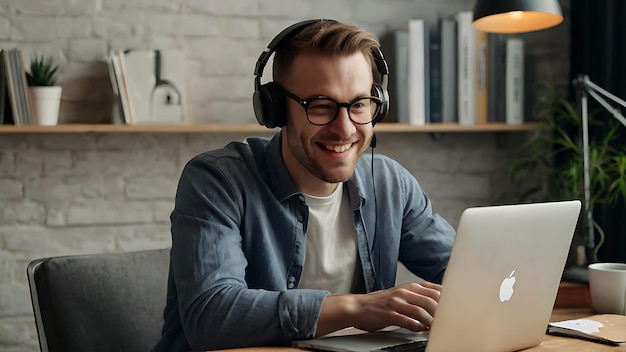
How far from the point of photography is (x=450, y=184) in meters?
3.03

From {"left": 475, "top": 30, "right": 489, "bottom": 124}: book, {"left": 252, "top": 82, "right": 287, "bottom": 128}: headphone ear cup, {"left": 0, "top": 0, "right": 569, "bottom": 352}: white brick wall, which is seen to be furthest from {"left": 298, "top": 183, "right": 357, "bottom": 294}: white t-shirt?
{"left": 475, "top": 30, "right": 489, "bottom": 124}: book

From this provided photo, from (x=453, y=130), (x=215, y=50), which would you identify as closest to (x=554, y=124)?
(x=453, y=130)

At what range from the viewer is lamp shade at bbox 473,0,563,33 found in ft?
6.43

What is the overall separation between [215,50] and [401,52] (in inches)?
24.4

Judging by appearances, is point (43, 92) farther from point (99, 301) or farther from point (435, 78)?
point (435, 78)

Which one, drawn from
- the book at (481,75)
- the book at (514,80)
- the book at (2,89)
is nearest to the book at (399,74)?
the book at (481,75)

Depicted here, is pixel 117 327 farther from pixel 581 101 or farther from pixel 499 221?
pixel 581 101

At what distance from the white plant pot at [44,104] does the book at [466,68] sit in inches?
51.9

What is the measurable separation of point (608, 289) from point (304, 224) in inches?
24.6

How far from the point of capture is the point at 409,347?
129cm

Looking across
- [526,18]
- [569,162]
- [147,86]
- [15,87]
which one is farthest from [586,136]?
[15,87]

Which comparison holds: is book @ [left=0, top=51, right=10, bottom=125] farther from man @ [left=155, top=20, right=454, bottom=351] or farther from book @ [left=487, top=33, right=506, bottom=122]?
book @ [left=487, top=33, right=506, bottom=122]

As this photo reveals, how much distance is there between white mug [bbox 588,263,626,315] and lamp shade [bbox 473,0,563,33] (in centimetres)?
66

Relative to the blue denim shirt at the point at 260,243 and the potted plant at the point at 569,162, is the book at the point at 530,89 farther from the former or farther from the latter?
the blue denim shirt at the point at 260,243
